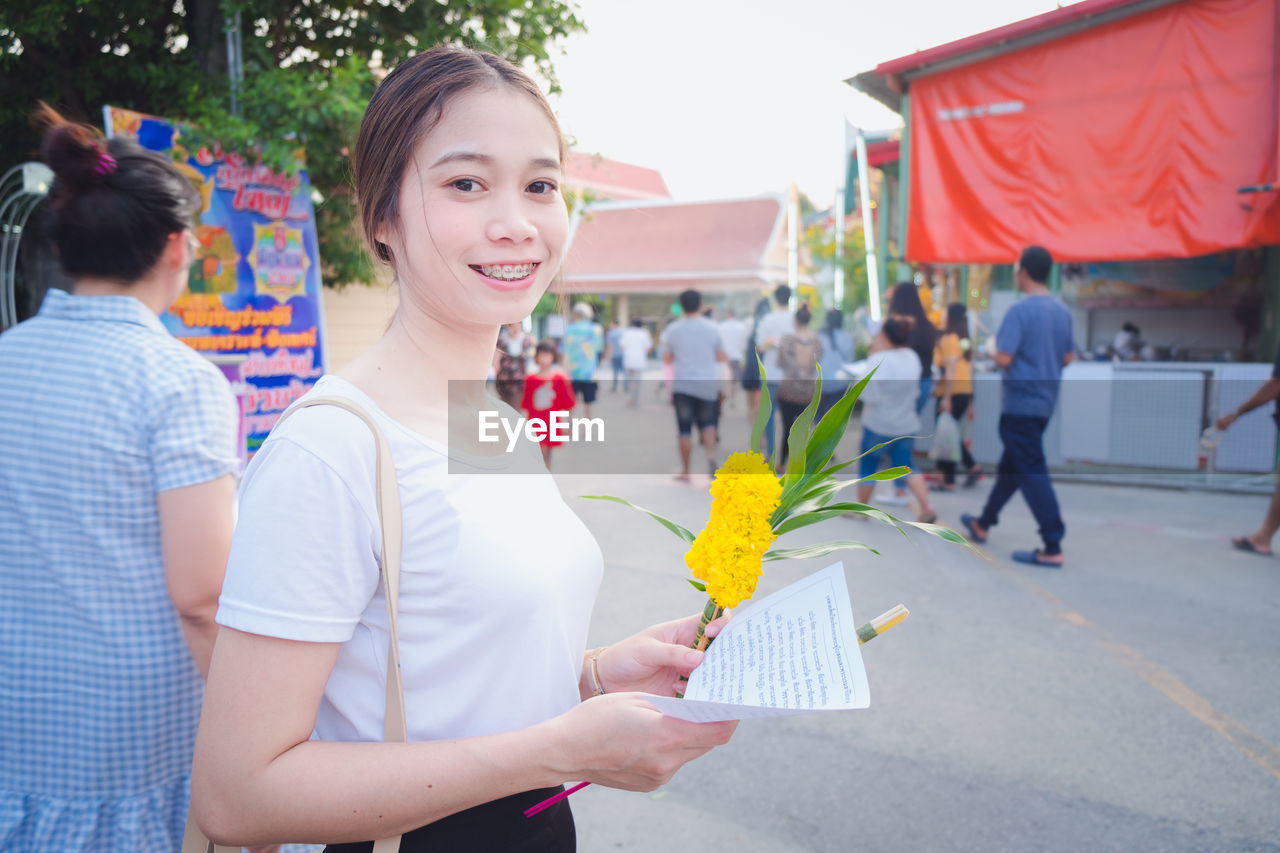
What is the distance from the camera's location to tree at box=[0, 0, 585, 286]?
553cm

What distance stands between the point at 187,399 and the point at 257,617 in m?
0.66

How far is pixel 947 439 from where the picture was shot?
8078 millimetres

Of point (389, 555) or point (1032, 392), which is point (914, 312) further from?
point (389, 555)

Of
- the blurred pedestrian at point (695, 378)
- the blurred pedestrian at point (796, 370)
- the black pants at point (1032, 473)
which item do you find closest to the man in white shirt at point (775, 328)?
the blurred pedestrian at point (796, 370)

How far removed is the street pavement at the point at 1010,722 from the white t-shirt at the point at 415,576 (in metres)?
1.84

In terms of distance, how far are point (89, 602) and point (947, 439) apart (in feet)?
25.4

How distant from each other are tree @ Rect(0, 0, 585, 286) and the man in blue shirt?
3.76 metres

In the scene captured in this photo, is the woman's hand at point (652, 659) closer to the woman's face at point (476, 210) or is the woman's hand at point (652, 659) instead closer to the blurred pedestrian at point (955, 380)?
the woman's face at point (476, 210)

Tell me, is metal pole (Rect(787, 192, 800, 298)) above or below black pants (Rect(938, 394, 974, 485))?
above

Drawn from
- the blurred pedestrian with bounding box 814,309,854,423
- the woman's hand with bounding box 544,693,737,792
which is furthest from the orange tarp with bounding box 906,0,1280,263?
the woman's hand with bounding box 544,693,737,792

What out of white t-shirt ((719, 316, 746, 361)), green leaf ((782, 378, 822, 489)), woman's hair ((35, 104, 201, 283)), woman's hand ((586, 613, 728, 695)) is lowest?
woman's hand ((586, 613, 728, 695))

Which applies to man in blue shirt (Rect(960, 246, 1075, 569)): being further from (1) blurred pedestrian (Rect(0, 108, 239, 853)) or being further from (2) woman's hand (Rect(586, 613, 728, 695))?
(1) blurred pedestrian (Rect(0, 108, 239, 853))

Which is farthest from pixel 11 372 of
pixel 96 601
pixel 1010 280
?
pixel 1010 280

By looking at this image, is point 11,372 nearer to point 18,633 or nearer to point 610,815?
point 18,633
